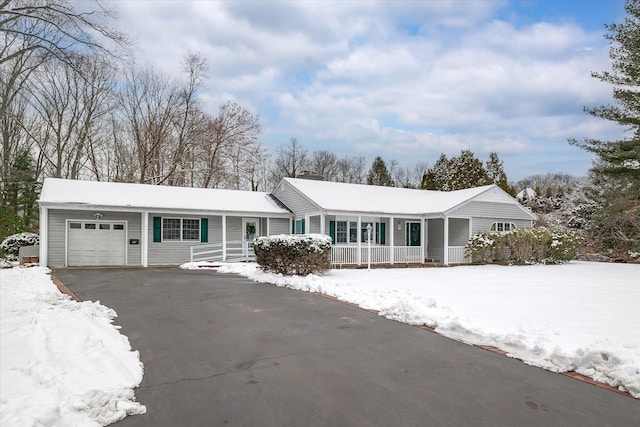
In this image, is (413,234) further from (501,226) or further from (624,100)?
(624,100)

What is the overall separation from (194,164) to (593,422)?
1241 inches

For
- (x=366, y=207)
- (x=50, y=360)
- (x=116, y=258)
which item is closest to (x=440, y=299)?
(x=50, y=360)

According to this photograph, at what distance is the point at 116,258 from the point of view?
17.5m

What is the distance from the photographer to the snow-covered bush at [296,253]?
12500 mm

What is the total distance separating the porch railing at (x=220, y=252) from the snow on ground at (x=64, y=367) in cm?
1117

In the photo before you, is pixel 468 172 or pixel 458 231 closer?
pixel 458 231

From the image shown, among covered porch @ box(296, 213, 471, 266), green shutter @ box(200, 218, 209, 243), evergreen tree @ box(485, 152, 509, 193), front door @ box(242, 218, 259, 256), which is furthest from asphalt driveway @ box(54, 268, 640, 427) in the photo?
evergreen tree @ box(485, 152, 509, 193)

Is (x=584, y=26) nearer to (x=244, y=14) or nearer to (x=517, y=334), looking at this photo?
(x=244, y=14)

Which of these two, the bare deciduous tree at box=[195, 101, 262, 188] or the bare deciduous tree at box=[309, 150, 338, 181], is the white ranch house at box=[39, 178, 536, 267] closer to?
the bare deciduous tree at box=[195, 101, 262, 188]

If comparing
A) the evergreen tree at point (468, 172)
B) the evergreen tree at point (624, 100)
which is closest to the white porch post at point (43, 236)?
the evergreen tree at point (624, 100)

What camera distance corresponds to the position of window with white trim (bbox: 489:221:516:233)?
2145 centimetres

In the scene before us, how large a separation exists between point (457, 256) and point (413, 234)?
2536 millimetres

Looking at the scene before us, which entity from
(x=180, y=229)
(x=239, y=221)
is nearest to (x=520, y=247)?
(x=239, y=221)

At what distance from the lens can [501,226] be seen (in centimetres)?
2191
